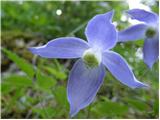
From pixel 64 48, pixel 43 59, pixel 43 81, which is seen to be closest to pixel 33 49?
pixel 64 48

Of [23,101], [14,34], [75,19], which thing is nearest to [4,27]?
[14,34]

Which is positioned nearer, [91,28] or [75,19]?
[91,28]

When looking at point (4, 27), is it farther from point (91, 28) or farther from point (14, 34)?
point (91, 28)

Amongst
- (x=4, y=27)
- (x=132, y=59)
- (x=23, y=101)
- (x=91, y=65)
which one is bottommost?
(x=4, y=27)

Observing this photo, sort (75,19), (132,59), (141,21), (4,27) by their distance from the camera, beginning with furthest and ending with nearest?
(4,27) < (75,19) < (132,59) < (141,21)

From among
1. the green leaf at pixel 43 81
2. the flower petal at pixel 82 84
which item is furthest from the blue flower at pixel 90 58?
the green leaf at pixel 43 81

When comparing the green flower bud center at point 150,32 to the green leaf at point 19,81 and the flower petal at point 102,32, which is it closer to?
the flower petal at point 102,32

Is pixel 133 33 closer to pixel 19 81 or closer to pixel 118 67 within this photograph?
pixel 118 67
